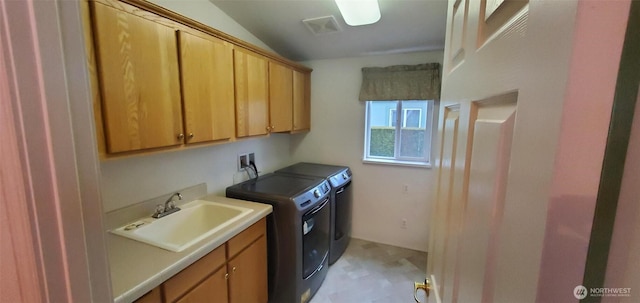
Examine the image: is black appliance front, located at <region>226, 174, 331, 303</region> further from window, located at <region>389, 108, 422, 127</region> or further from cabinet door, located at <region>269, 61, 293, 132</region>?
window, located at <region>389, 108, 422, 127</region>

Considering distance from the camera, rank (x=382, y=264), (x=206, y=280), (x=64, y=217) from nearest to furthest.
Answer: (x=64, y=217) < (x=206, y=280) < (x=382, y=264)

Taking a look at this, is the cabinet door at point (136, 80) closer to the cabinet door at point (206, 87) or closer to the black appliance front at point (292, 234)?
the cabinet door at point (206, 87)

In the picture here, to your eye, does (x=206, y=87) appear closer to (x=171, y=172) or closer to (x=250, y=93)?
(x=250, y=93)

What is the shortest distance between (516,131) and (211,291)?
1.55m

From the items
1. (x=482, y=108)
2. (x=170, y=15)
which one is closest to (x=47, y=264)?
(x=482, y=108)

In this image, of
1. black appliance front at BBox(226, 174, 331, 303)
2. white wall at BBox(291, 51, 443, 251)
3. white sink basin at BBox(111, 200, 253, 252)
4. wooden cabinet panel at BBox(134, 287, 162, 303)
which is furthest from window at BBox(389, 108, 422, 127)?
wooden cabinet panel at BBox(134, 287, 162, 303)

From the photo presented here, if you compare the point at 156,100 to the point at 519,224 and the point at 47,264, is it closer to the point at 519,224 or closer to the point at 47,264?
the point at 47,264

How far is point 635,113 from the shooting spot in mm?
199

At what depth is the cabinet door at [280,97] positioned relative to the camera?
2.28m

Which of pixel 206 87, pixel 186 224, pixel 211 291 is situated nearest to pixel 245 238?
pixel 211 291

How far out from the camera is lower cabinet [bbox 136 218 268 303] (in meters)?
1.17

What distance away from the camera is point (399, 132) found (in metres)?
2.84

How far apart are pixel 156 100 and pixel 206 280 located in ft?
3.21

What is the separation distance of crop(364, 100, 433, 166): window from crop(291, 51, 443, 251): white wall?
0.33ft
